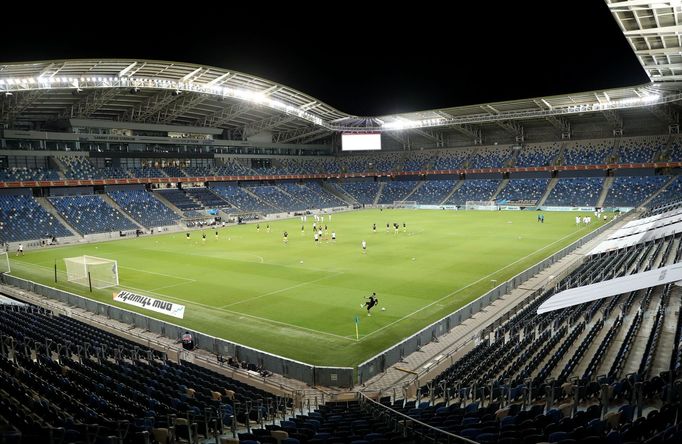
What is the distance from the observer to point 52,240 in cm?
5266

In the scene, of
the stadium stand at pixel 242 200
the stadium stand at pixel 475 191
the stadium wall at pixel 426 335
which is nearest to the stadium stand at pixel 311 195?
the stadium stand at pixel 242 200

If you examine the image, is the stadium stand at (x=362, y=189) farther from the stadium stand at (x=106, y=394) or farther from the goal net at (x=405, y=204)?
the stadium stand at (x=106, y=394)

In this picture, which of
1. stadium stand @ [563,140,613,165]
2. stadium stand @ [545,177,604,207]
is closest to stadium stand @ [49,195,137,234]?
stadium stand @ [545,177,604,207]

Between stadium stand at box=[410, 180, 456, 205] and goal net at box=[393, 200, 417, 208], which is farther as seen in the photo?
goal net at box=[393, 200, 417, 208]

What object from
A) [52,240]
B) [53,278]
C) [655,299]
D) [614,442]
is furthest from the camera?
[52,240]

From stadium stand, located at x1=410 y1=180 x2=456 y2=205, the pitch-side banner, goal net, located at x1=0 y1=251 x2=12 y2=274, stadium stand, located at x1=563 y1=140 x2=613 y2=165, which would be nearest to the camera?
the pitch-side banner

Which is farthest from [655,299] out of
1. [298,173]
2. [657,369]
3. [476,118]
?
[298,173]

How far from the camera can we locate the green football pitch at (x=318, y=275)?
2297cm

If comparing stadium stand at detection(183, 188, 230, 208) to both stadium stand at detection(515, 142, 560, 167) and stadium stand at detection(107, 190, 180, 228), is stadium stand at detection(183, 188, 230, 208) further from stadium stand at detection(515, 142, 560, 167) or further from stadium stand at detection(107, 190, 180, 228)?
stadium stand at detection(515, 142, 560, 167)

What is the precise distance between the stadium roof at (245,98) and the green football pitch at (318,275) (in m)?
17.0

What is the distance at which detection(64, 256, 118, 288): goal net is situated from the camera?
32594mm

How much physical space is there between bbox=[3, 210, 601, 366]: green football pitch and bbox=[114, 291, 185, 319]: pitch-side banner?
109 centimetres

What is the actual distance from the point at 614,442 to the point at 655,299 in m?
15.6

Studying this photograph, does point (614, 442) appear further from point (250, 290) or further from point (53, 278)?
point (53, 278)
